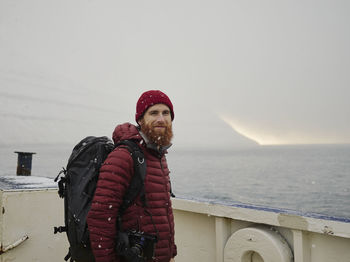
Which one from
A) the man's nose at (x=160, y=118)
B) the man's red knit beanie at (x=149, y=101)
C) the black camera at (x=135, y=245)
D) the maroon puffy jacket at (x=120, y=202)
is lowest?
the black camera at (x=135, y=245)

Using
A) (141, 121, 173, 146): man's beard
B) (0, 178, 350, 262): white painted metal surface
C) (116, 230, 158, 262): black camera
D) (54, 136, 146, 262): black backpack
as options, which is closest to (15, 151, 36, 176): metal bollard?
(0, 178, 350, 262): white painted metal surface

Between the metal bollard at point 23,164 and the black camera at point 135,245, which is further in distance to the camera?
the metal bollard at point 23,164

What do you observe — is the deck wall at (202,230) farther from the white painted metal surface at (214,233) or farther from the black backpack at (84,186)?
the black backpack at (84,186)

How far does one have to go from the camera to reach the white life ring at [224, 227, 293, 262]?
2344 millimetres

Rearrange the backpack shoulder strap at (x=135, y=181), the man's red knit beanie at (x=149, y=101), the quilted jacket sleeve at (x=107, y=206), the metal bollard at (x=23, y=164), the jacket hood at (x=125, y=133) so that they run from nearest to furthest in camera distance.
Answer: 1. the quilted jacket sleeve at (x=107, y=206)
2. the backpack shoulder strap at (x=135, y=181)
3. the jacket hood at (x=125, y=133)
4. the man's red knit beanie at (x=149, y=101)
5. the metal bollard at (x=23, y=164)

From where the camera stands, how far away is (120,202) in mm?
1528

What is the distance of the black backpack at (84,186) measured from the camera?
1537 millimetres

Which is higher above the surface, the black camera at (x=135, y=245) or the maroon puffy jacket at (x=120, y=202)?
the maroon puffy jacket at (x=120, y=202)

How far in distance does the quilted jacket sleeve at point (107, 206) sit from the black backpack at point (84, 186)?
0.26 feet

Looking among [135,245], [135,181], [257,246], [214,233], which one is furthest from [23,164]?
[257,246]

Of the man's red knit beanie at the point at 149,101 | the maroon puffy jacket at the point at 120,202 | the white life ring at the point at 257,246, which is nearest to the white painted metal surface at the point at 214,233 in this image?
the white life ring at the point at 257,246

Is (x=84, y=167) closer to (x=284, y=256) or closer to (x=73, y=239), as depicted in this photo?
(x=73, y=239)

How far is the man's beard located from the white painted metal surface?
1.31 m

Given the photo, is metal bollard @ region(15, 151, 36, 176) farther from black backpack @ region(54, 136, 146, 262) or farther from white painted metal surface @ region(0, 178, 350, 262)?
black backpack @ region(54, 136, 146, 262)
